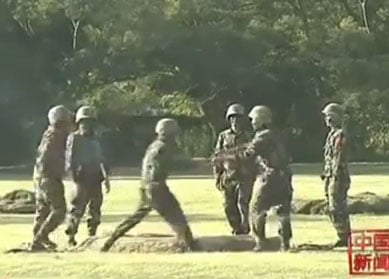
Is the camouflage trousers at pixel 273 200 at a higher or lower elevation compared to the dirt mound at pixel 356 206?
higher

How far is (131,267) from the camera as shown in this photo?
14.0m

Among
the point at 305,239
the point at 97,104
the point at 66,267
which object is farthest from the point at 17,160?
the point at 66,267

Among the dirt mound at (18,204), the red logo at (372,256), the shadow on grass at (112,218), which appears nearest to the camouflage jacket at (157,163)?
the red logo at (372,256)

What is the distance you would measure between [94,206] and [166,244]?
7.01 feet

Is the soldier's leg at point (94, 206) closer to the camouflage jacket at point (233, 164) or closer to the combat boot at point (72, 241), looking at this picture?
the combat boot at point (72, 241)

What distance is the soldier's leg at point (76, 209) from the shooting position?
17.3 m

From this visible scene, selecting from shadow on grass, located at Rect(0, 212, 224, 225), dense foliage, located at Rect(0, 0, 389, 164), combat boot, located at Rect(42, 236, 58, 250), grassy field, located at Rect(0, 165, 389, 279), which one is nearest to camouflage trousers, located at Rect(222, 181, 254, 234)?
grassy field, located at Rect(0, 165, 389, 279)

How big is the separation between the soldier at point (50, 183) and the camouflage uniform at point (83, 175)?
0.50 metres

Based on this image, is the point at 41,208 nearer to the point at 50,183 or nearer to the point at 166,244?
the point at 50,183

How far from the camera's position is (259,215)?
16062 mm

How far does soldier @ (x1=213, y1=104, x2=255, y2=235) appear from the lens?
1809cm

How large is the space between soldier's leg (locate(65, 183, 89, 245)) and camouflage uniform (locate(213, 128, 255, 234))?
6.89ft

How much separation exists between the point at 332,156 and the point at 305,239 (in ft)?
7.42

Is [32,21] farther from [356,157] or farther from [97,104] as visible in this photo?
[356,157]
